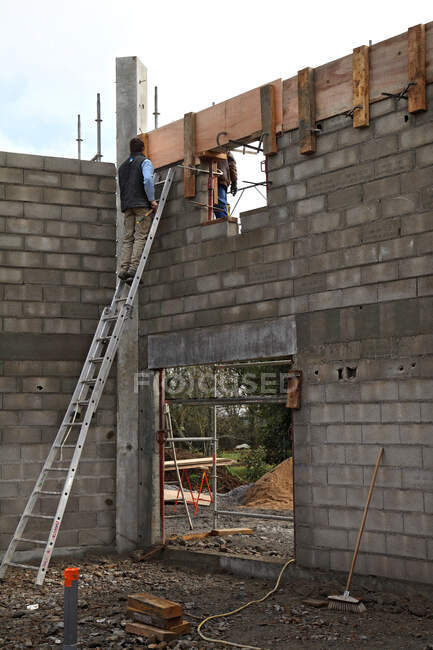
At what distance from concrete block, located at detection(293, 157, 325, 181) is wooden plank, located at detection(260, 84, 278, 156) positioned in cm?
37

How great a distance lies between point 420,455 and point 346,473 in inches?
31.7

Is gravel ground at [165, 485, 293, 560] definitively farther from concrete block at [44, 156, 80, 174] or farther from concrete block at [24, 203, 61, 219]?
concrete block at [44, 156, 80, 174]

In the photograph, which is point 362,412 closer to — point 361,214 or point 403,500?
point 403,500

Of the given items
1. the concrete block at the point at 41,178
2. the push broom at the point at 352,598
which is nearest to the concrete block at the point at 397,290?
the push broom at the point at 352,598

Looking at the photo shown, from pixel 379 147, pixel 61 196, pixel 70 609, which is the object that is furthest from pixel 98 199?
pixel 70 609

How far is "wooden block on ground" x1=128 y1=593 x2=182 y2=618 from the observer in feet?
19.8

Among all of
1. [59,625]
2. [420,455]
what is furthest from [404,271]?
[59,625]

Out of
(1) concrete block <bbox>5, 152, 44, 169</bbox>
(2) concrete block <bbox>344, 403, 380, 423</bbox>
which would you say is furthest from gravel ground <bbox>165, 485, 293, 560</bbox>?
(1) concrete block <bbox>5, 152, 44, 169</bbox>

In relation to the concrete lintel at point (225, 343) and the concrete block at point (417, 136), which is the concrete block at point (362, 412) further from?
the concrete block at point (417, 136)

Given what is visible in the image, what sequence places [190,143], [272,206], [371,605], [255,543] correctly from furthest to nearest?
[255,543] → [190,143] → [272,206] → [371,605]

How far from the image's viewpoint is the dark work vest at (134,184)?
8.73 m

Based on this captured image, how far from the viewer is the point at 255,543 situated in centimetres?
959

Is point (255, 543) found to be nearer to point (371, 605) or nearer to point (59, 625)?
point (371, 605)

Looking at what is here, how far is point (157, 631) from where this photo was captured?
591 cm
